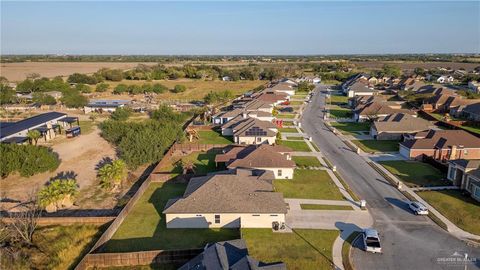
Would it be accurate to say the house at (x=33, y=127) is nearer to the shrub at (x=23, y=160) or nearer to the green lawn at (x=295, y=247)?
the shrub at (x=23, y=160)

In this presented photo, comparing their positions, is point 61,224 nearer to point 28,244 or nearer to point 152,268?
point 28,244

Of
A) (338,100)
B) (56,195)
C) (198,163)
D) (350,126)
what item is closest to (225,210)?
(56,195)

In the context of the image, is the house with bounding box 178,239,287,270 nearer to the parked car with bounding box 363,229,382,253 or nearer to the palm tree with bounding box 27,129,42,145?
the parked car with bounding box 363,229,382,253

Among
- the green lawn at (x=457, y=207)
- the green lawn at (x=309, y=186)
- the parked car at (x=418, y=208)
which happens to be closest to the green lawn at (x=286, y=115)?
the green lawn at (x=309, y=186)

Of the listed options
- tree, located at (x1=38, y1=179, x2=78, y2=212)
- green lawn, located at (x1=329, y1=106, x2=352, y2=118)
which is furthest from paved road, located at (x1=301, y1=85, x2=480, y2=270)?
green lawn, located at (x1=329, y1=106, x2=352, y2=118)

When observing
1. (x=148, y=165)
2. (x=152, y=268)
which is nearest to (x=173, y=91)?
(x=148, y=165)

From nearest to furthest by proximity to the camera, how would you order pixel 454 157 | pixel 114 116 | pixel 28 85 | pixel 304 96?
pixel 454 157, pixel 114 116, pixel 304 96, pixel 28 85
